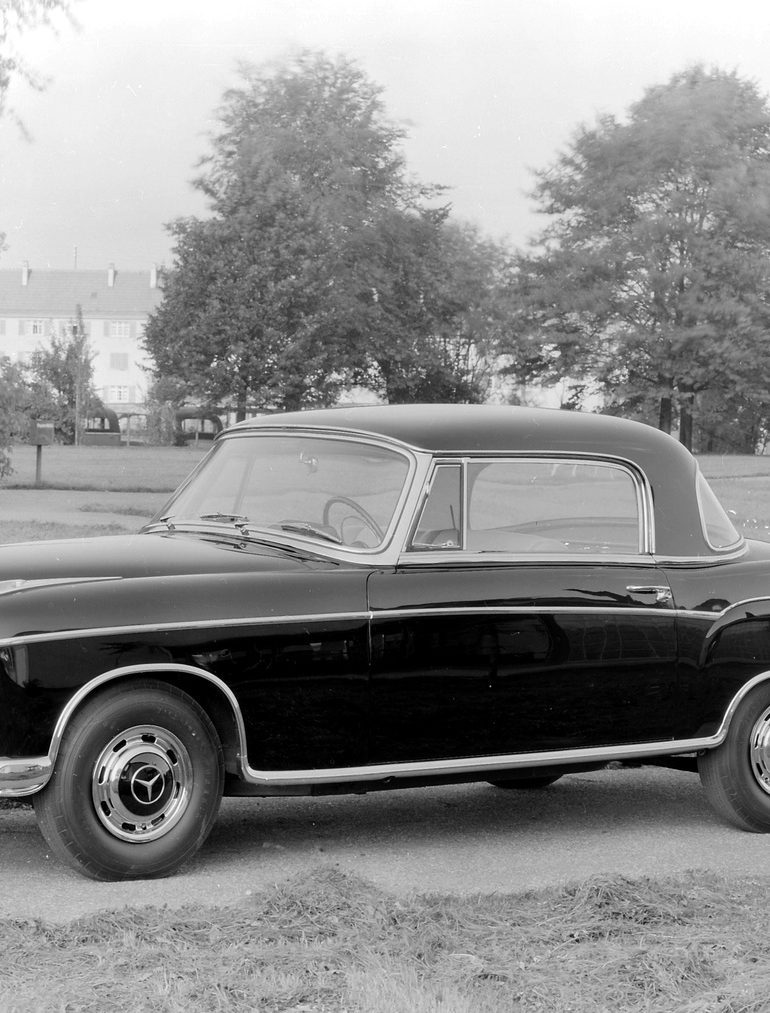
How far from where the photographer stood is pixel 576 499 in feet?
20.4

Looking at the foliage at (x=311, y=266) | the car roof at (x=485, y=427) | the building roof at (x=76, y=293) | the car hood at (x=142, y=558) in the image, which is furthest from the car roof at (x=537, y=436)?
the building roof at (x=76, y=293)

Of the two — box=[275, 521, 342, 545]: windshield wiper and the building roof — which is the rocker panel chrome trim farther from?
the building roof

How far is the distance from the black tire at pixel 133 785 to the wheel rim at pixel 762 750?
2.40 metres

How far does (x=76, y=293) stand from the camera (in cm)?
11306

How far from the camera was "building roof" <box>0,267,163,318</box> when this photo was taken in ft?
364

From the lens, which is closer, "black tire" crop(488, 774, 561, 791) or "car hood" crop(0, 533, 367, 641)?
"car hood" crop(0, 533, 367, 641)

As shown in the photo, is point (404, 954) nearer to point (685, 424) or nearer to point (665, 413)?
point (665, 413)

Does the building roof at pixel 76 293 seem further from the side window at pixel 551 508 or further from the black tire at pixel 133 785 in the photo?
the black tire at pixel 133 785

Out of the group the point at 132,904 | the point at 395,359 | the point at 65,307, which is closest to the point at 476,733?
the point at 132,904

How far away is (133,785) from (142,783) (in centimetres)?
3

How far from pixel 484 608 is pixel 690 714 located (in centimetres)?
110

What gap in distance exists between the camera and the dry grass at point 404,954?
3820 mm

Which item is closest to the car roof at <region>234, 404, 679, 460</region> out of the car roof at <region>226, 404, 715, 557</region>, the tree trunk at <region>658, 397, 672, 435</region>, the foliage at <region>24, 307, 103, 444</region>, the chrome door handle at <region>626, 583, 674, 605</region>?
the car roof at <region>226, 404, 715, 557</region>

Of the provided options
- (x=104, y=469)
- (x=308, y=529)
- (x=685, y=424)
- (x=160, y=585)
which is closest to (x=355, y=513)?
(x=308, y=529)
